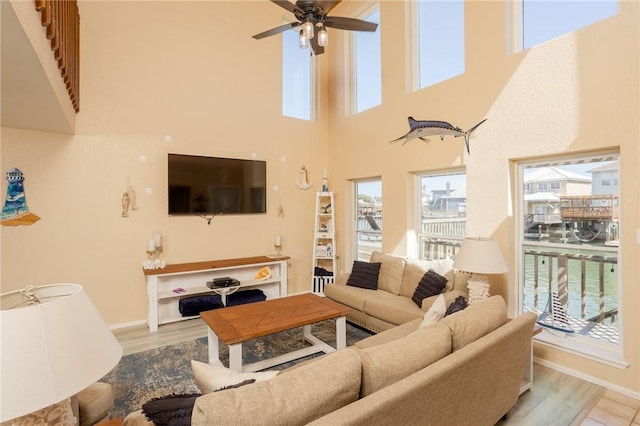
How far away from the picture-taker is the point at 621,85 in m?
2.57

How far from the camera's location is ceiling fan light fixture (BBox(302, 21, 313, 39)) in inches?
116

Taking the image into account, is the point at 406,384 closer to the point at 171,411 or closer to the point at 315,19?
the point at 171,411

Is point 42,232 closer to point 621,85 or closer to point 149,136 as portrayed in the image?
point 149,136

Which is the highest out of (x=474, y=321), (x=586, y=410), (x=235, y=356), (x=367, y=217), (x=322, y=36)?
(x=322, y=36)

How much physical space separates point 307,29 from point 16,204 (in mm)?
3412

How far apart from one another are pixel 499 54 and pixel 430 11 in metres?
1.36

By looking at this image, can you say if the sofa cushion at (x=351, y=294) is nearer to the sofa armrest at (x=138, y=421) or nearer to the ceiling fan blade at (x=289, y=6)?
the sofa armrest at (x=138, y=421)

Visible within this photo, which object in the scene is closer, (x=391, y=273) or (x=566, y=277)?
(x=566, y=277)

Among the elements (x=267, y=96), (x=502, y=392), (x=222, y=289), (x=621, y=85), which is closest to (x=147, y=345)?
(x=222, y=289)

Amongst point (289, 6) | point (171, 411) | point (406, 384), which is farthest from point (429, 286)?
point (289, 6)

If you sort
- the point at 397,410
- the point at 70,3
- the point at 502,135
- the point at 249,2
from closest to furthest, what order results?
the point at 397,410 < the point at 70,3 < the point at 502,135 < the point at 249,2

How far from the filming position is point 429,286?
3434 millimetres

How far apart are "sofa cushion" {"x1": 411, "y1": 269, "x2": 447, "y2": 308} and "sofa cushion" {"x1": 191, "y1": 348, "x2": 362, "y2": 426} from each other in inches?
86.7

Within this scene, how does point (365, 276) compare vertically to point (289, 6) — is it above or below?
below
